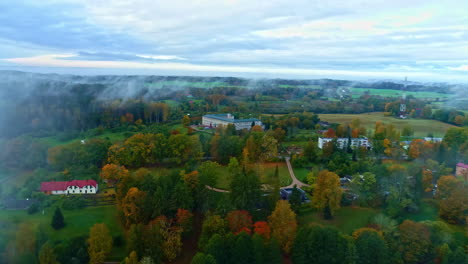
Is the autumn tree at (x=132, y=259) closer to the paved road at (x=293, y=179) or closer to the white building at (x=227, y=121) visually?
the paved road at (x=293, y=179)

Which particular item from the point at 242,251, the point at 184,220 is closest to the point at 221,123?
the point at 184,220

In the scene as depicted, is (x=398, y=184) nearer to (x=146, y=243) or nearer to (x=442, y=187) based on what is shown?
(x=442, y=187)

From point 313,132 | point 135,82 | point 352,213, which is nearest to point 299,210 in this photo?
point 352,213

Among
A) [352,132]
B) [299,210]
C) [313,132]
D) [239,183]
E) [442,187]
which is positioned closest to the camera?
[239,183]

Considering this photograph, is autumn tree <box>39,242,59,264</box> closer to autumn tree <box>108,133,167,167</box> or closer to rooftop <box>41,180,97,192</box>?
rooftop <box>41,180,97,192</box>

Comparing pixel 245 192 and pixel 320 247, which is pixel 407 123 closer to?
pixel 245 192

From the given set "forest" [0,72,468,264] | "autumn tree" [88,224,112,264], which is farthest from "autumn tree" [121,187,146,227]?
"autumn tree" [88,224,112,264]
